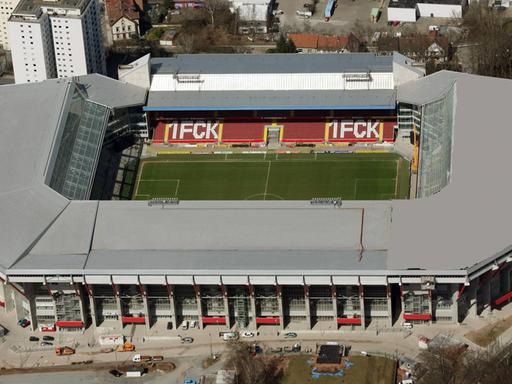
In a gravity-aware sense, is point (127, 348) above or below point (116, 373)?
above

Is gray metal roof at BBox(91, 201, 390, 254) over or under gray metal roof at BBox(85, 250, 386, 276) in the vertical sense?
over

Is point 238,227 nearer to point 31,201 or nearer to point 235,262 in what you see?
point 235,262

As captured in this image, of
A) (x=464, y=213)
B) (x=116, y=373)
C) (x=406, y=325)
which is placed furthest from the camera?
(x=464, y=213)

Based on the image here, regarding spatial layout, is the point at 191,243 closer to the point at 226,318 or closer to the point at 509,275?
the point at 226,318

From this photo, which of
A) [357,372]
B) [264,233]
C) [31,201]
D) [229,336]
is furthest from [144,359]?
[31,201]

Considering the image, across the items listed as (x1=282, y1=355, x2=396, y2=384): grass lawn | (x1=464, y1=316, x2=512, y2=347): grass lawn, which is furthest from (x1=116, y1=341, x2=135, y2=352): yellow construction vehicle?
(x1=464, y1=316, x2=512, y2=347): grass lawn

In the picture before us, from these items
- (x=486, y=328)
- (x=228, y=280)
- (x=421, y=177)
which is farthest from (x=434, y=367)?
(x=421, y=177)

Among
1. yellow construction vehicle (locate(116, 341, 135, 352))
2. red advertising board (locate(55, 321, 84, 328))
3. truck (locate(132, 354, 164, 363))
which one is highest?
red advertising board (locate(55, 321, 84, 328))

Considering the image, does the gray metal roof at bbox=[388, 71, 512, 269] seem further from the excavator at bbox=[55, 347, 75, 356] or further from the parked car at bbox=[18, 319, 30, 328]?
the parked car at bbox=[18, 319, 30, 328]
